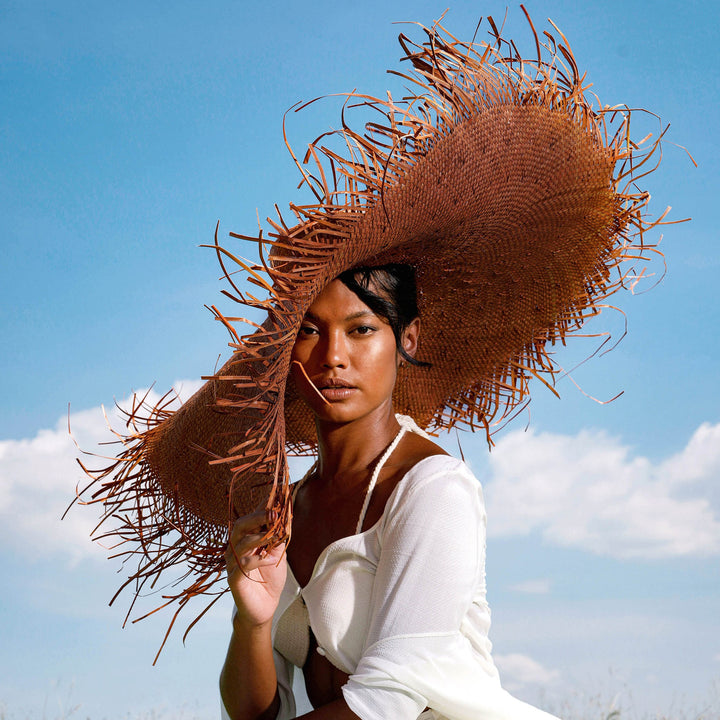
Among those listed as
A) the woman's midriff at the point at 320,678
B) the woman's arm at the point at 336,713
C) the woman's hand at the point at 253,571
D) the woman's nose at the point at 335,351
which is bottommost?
the woman's arm at the point at 336,713

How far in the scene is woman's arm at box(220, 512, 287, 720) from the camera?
1.84 metres

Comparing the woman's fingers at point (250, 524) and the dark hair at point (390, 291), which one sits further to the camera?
the dark hair at point (390, 291)

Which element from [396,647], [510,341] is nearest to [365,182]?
[510,341]

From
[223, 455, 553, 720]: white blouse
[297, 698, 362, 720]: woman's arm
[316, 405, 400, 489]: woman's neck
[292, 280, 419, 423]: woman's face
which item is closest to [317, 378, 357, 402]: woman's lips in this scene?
[292, 280, 419, 423]: woman's face

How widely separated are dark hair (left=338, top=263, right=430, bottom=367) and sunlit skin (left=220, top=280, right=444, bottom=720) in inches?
0.8

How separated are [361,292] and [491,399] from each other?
65cm

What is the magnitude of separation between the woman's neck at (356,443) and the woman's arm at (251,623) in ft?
0.83

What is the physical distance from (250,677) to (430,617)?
0.52m

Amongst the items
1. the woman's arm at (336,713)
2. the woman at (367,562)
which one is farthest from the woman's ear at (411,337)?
the woman's arm at (336,713)

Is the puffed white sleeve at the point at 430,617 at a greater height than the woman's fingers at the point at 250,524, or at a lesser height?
lesser

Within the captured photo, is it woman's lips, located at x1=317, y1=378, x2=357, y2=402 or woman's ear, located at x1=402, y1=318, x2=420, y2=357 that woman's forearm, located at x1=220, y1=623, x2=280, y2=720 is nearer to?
woman's lips, located at x1=317, y1=378, x2=357, y2=402

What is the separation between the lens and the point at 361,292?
195 cm

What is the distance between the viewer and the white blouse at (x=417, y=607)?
1.66 metres

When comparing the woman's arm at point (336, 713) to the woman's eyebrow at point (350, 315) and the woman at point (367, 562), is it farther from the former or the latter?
the woman's eyebrow at point (350, 315)
